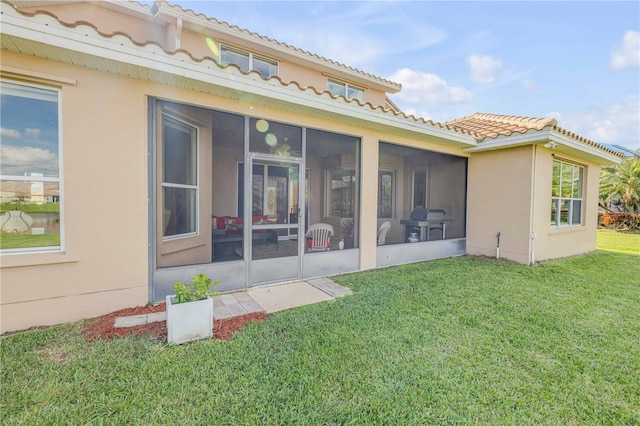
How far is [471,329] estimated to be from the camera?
3.87m

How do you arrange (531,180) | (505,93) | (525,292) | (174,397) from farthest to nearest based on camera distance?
(505,93), (531,180), (525,292), (174,397)

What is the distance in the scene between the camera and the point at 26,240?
374cm

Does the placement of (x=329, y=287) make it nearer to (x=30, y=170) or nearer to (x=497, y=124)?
(x=30, y=170)

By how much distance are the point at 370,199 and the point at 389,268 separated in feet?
5.91

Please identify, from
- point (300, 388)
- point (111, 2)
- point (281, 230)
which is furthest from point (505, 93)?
point (300, 388)

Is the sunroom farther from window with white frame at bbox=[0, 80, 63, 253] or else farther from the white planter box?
the white planter box

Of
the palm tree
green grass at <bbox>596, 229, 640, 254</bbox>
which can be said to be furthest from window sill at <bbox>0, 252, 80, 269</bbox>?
the palm tree

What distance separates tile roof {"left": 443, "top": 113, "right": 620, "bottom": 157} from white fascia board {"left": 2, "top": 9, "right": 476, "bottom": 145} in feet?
10.3

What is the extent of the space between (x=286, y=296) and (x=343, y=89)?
906 centimetres

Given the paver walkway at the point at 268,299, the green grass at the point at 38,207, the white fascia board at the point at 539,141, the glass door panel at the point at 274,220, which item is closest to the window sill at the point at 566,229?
the white fascia board at the point at 539,141

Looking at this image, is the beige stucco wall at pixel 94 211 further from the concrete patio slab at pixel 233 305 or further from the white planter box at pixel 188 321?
the white planter box at pixel 188 321

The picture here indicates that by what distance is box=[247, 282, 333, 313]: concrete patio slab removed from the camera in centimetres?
468

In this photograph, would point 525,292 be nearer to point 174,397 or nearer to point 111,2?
point 174,397

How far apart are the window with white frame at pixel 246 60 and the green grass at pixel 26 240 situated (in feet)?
21.4
